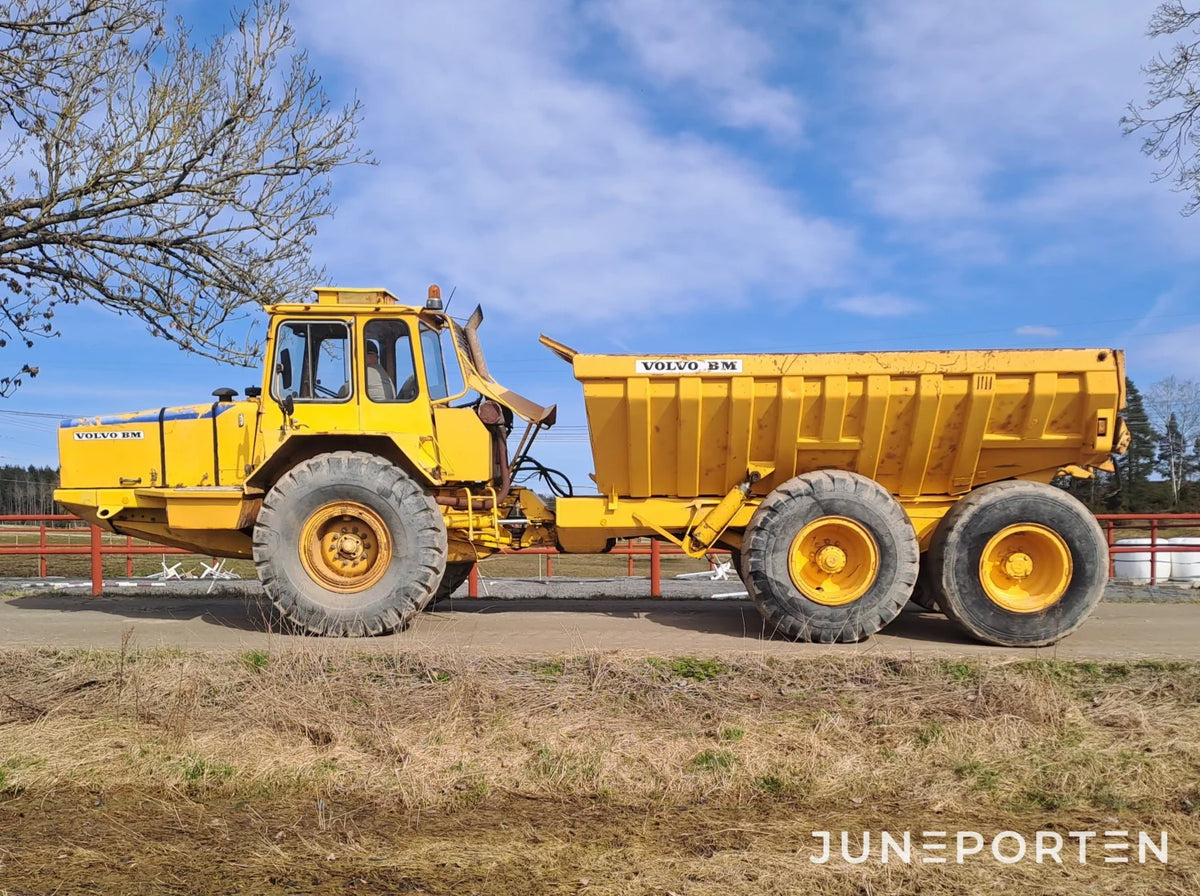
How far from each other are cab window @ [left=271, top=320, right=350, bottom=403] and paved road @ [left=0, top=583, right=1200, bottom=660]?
1.94 meters

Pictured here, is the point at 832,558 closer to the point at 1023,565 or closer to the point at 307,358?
the point at 1023,565

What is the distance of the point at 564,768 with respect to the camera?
5.04 m

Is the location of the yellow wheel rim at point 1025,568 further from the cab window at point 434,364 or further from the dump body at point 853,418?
the cab window at point 434,364

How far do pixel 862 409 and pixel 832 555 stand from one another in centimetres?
116

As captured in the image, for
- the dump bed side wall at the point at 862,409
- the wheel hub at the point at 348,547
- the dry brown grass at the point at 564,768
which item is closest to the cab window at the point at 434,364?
the wheel hub at the point at 348,547

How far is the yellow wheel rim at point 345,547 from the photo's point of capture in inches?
295

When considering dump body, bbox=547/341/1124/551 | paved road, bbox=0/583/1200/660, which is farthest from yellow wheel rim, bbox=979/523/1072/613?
dump body, bbox=547/341/1124/551

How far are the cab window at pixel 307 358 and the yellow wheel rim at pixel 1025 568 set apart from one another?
5402mm

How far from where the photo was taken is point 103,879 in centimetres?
387

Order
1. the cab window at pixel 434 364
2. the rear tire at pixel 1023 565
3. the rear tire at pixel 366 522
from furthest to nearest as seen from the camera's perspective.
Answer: the cab window at pixel 434 364 < the rear tire at pixel 366 522 < the rear tire at pixel 1023 565

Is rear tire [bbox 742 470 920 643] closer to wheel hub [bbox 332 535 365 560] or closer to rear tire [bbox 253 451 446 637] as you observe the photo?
rear tire [bbox 253 451 446 637]

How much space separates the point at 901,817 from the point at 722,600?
6332 mm

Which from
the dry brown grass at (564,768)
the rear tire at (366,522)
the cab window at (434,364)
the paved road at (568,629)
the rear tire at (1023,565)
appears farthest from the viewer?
the cab window at (434,364)

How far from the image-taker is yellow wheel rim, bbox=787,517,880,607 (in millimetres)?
7172
